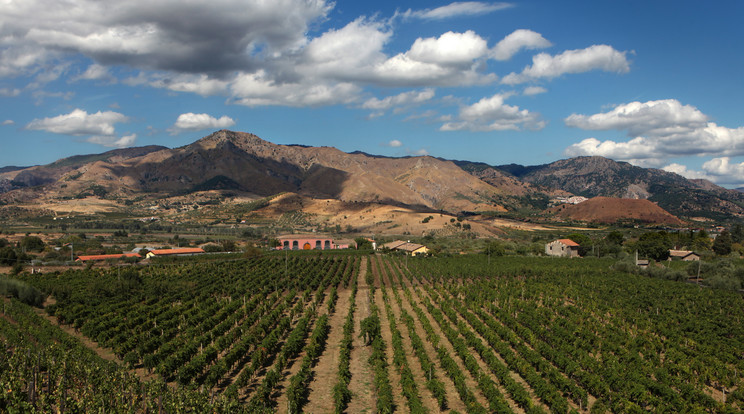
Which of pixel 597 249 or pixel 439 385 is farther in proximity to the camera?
pixel 597 249

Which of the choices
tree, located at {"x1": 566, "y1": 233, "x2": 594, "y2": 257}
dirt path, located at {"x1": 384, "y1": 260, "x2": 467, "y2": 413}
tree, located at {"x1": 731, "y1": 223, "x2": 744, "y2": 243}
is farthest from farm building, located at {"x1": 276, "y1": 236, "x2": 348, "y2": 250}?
tree, located at {"x1": 731, "y1": 223, "x2": 744, "y2": 243}

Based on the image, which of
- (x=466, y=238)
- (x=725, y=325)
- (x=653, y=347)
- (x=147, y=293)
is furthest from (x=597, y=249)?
(x=147, y=293)

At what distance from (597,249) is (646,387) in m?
80.8

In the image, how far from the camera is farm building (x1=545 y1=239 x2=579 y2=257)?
324ft

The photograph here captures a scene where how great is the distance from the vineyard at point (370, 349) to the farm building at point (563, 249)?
1517 inches

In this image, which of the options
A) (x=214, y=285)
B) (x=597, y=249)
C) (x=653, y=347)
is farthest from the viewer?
(x=597, y=249)

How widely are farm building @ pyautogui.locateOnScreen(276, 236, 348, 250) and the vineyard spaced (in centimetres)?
4723

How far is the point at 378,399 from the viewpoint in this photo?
24.3 metres

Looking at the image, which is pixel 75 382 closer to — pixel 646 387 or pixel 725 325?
pixel 646 387

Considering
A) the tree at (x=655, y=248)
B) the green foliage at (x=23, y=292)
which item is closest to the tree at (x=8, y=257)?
the green foliage at (x=23, y=292)

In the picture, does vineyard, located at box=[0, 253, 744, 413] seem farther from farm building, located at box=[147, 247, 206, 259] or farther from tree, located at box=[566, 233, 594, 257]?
tree, located at box=[566, 233, 594, 257]

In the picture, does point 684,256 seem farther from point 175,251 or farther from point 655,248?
point 175,251

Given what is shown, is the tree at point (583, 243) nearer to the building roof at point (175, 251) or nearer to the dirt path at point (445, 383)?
the dirt path at point (445, 383)

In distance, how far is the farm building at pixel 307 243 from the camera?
10797 centimetres
